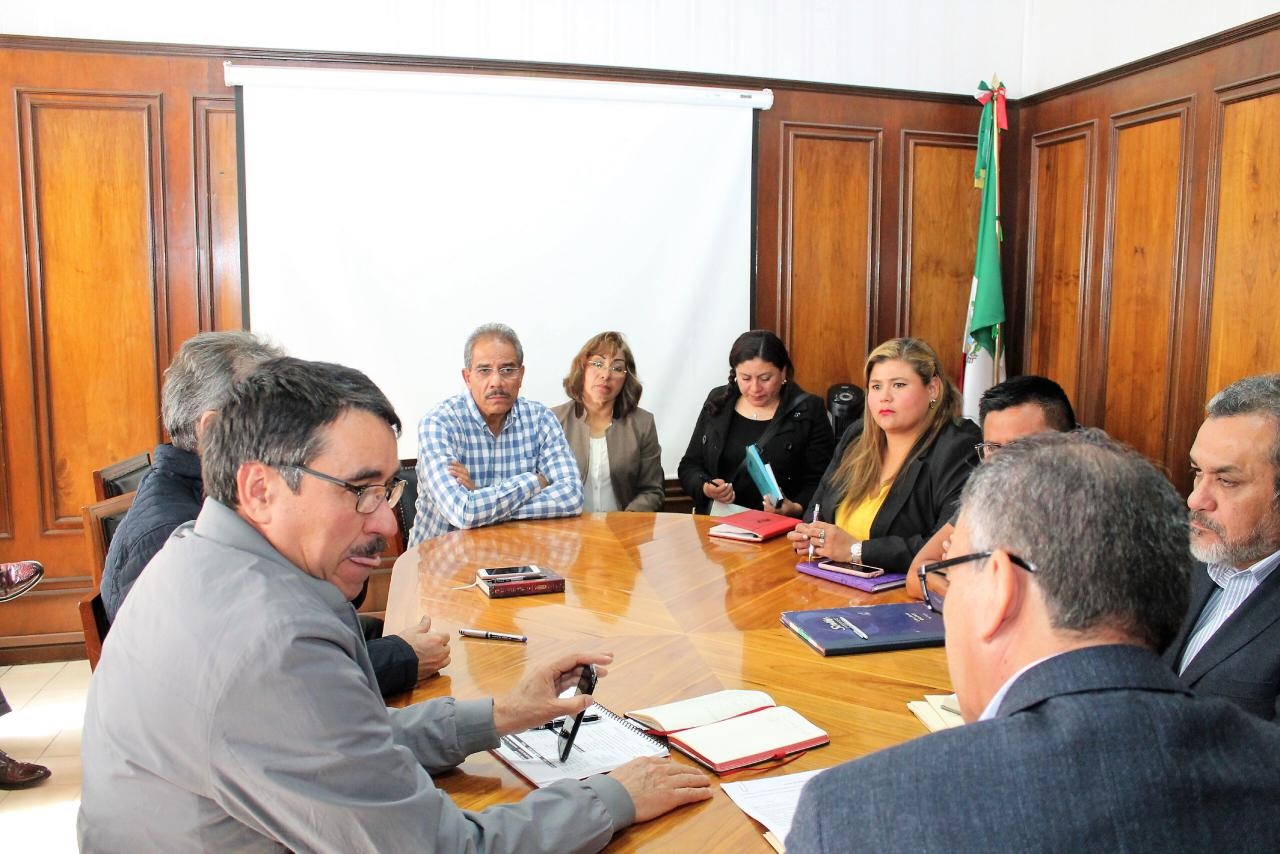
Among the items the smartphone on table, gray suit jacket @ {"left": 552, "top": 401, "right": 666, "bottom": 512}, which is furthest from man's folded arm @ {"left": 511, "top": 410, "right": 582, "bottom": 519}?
the smartphone on table

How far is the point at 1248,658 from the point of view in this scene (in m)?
1.65

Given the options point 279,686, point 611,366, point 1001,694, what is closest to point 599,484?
point 611,366

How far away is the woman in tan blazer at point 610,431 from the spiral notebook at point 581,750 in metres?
2.40

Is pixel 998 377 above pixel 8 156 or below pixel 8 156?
below

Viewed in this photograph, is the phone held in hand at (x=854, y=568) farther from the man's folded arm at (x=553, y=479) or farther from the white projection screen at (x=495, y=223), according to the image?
the white projection screen at (x=495, y=223)

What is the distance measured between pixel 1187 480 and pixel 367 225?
3.74 m

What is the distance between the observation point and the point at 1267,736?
34.8 inches

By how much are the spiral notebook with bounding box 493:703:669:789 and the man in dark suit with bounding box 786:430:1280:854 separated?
2.24ft

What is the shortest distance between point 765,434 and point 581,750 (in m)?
2.72

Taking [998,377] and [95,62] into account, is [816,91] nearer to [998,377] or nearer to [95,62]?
[998,377]

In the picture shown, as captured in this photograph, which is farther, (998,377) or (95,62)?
(998,377)

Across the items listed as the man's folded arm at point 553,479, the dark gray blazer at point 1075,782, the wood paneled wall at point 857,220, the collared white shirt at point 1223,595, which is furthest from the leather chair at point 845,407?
the dark gray blazer at point 1075,782

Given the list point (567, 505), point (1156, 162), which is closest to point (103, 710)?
point (567, 505)

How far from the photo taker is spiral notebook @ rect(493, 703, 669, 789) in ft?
4.95
